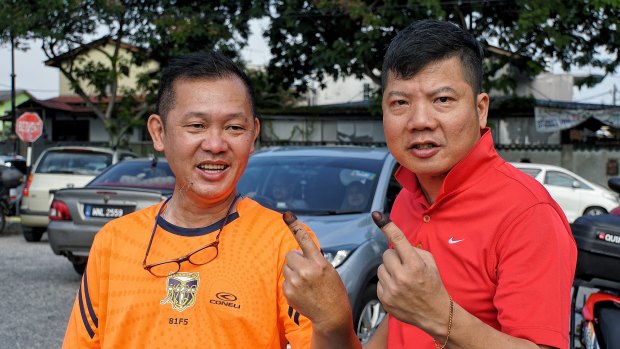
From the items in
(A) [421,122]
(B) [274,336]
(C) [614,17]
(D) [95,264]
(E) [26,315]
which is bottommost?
(E) [26,315]

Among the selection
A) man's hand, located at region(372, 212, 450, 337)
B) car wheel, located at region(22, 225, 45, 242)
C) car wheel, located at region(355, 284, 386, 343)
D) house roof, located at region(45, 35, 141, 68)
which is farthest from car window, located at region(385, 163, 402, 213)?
house roof, located at region(45, 35, 141, 68)

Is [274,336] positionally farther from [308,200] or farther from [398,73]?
[308,200]

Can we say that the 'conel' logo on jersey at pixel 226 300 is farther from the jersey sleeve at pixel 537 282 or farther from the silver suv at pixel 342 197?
the silver suv at pixel 342 197

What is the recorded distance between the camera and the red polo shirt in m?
1.55

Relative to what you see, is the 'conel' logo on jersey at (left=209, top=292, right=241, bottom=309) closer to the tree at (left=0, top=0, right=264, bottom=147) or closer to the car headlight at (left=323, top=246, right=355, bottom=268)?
the car headlight at (left=323, top=246, right=355, bottom=268)

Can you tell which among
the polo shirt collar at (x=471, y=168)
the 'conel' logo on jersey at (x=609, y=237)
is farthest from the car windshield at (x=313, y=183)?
the polo shirt collar at (x=471, y=168)

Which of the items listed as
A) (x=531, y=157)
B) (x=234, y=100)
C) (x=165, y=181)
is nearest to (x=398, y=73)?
(x=234, y=100)

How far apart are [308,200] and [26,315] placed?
3.10 metres

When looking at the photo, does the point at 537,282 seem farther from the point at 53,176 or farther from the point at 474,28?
the point at 474,28

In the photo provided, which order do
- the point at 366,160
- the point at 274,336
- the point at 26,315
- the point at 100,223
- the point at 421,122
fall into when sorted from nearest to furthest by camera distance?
the point at 421,122 < the point at 274,336 < the point at 366,160 < the point at 26,315 < the point at 100,223

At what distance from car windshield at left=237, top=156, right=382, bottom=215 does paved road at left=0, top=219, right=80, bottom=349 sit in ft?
6.97

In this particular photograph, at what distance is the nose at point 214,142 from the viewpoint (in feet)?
6.73

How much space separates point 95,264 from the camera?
2.05 metres

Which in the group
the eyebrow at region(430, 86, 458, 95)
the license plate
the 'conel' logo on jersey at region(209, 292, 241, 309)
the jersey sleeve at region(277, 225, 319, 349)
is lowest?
the license plate
